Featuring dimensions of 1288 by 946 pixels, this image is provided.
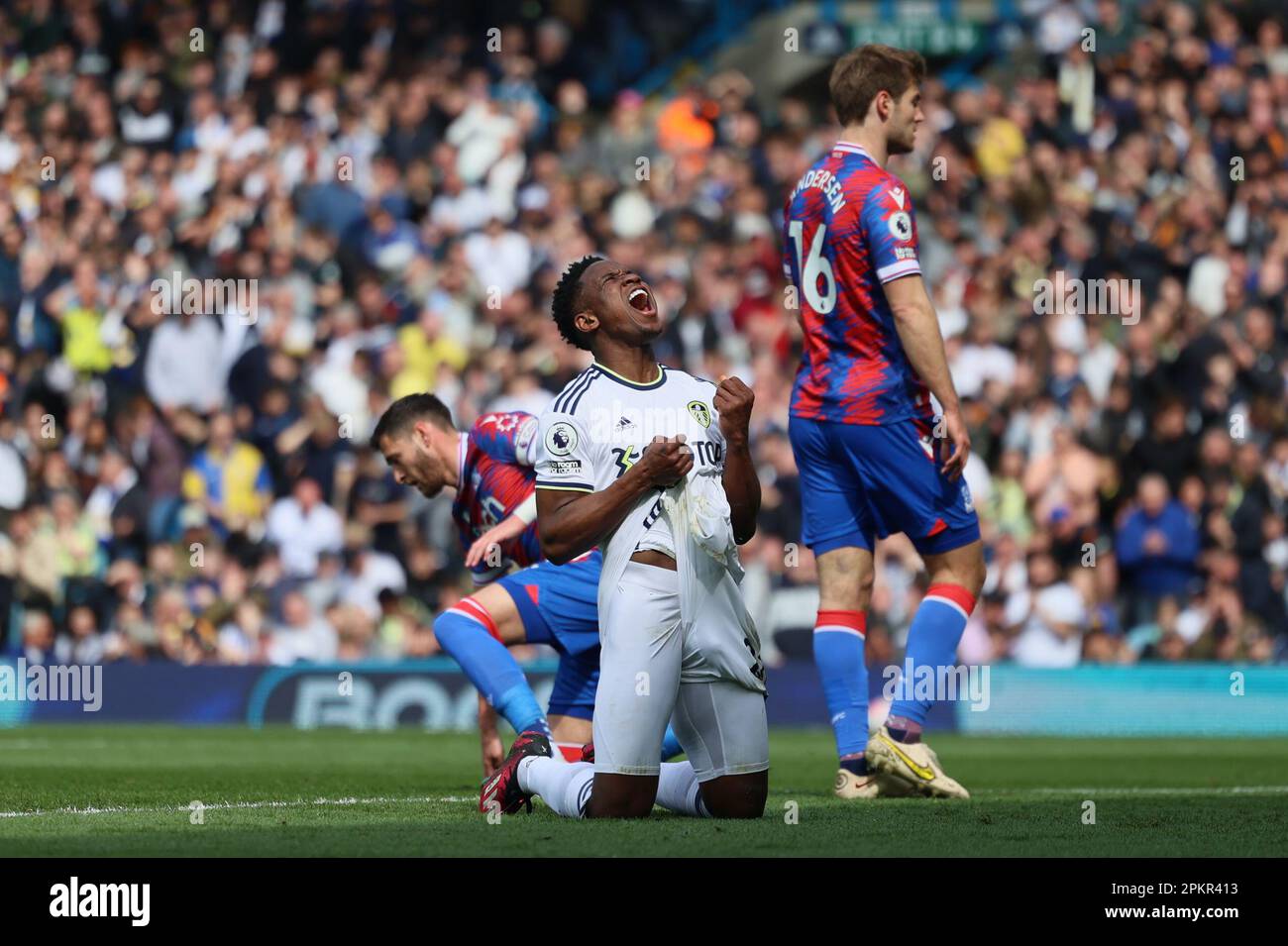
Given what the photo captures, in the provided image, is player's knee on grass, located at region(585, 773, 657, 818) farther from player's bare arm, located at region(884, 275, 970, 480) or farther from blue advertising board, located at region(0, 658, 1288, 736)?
blue advertising board, located at region(0, 658, 1288, 736)

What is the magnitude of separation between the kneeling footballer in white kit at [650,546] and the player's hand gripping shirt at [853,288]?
135 cm

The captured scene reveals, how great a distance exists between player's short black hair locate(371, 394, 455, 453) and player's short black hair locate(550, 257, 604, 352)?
197cm

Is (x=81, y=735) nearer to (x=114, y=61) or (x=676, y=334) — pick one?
(x=676, y=334)

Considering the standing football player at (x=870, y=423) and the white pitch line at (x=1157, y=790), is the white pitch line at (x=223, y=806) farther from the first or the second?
the white pitch line at (x=1157, y=790)

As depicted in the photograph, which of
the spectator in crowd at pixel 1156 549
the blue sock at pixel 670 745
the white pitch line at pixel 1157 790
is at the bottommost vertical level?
the white pitch line at pixel 1157 790

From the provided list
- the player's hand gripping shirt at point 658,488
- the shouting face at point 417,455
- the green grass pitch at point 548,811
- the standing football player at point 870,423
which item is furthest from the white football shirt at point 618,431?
the shouting face at point 417,455

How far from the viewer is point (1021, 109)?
19391mm

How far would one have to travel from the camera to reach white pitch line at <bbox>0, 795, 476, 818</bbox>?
7387 mm

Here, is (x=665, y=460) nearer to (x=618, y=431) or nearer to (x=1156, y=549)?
(x=618, y=431)

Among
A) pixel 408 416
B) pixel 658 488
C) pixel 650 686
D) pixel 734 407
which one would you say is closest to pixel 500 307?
pixel 408 416

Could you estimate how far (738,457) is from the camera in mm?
6586

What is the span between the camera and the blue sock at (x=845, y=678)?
8.09 m
